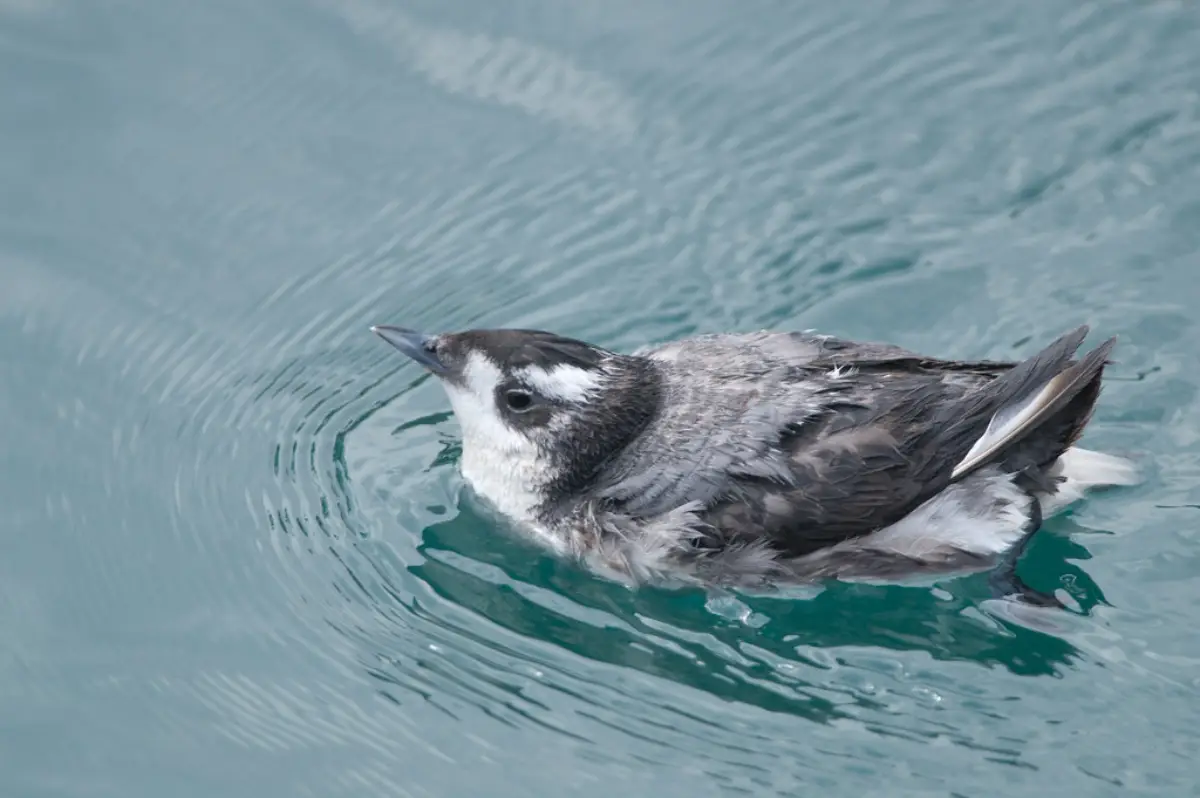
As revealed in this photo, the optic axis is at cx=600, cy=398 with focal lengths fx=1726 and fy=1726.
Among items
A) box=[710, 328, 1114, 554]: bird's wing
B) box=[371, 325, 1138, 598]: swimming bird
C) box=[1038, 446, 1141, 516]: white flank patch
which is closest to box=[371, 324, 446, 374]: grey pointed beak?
box=[371, 325, 1138, 598]: swimming bird

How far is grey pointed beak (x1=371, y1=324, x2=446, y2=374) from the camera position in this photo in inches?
309

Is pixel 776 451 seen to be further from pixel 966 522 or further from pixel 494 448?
pixel 494 448

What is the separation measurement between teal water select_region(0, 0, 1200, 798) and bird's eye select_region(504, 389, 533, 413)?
25.8 inches

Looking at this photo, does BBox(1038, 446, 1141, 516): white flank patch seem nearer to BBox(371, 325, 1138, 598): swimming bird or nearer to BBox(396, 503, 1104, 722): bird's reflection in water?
BBox(371, 325, 1138, 598): swimming bird

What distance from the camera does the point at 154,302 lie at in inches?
359

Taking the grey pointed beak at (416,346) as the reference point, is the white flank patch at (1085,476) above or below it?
below

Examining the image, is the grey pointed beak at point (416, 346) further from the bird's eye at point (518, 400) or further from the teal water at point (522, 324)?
the teal water at point (522, 324)

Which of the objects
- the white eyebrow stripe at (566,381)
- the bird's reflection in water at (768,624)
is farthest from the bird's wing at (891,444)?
the white eyebrow stripe at (566,381)

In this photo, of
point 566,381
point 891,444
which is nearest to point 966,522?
point 891,444

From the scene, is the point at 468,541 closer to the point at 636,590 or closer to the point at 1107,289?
the point at 636,590

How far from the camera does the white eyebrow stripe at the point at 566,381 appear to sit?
7551 mm

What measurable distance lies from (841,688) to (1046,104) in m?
4.53

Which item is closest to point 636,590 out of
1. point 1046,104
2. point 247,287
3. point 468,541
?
point 468,541

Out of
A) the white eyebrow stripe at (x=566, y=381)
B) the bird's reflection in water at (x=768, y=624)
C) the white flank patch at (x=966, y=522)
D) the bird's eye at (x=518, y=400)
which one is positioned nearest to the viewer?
the bird's reflection in water at (x=768, y=624)
